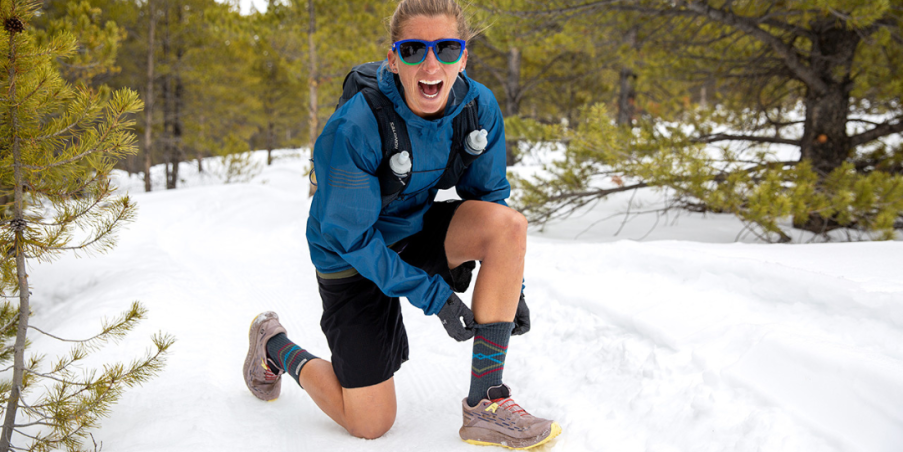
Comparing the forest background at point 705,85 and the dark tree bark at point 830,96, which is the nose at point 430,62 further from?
the dark tree bark at point 830,96

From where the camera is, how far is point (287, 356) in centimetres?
243

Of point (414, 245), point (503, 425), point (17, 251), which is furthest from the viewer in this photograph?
point (414, 245)

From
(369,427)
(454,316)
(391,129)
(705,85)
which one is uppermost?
(705,85)

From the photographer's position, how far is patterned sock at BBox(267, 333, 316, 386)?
2.40 m

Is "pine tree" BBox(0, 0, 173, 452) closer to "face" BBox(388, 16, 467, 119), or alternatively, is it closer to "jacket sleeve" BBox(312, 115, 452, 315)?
"jacket sleeve" BBox(312, 115, 452, 315)

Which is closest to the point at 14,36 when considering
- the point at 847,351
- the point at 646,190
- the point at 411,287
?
the point at 411,287

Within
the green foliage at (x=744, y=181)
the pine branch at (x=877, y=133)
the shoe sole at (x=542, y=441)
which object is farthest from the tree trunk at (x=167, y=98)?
the pine branch at (x=877, y=133)

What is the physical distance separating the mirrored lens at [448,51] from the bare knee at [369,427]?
1.50 m

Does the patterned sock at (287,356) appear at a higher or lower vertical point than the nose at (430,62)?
lower

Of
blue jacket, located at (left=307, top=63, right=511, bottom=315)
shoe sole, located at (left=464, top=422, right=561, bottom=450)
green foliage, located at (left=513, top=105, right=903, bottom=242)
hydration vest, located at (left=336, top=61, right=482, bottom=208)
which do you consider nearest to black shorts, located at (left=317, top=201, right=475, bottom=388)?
blue jacket, located at (left=307, top=63, right=511, bottom=315)

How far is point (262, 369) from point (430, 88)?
5.21ft

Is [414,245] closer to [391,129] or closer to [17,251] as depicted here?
[391,129]

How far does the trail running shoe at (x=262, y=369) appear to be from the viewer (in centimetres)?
250

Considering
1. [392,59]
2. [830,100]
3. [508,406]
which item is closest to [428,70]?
[392,59]
